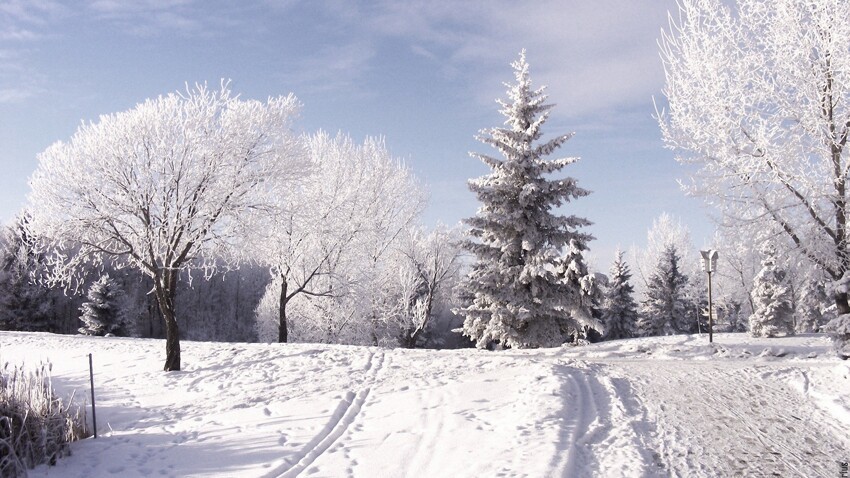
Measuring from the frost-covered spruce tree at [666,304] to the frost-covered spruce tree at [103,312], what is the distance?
38223 mm

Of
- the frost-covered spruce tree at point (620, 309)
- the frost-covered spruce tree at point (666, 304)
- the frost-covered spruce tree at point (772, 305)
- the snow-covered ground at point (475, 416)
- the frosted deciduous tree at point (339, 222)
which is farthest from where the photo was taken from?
the frost-covered spruce tree at point (666, 304)

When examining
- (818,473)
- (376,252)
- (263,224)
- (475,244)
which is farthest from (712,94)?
(376,252)

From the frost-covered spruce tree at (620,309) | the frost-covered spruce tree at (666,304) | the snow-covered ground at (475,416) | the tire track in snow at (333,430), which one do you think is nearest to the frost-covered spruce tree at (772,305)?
the frost-covered spruce tree at (666,304)

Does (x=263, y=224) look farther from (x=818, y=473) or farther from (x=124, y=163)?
(x=818, y=473)

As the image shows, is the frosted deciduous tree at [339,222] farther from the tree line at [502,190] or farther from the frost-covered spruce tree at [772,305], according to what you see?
the frost-covered spruce tree at [772,305]

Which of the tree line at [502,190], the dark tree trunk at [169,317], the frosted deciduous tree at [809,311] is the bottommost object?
the frosted deciduous tree at [809,311]

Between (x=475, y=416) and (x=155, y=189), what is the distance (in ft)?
34.1

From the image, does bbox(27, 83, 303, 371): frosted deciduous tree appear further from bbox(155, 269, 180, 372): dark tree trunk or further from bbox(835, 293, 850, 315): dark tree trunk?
bbox(835, 293, 850, 315): dark tree trunk

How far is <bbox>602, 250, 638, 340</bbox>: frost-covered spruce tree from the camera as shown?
131 feet

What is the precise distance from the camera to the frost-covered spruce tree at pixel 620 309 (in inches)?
1571

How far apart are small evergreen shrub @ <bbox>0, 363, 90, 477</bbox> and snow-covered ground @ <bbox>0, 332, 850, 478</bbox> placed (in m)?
0.27

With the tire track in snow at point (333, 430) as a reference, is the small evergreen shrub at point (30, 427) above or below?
above

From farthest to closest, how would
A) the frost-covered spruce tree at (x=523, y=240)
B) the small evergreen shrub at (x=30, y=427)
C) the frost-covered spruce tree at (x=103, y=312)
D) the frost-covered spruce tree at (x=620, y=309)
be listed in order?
1. the frost-covered spruce tree at (x=620, y=309)
2. the frost-covered spruce tree at (x=103, y=312)
3. the frost-covered spruce tree at (x=523, y=240)
4. the small evergreen shrub at (x=30, y=427)

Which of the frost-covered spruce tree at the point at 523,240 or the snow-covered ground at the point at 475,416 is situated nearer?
the snow-covered ground at the point at 475,416
